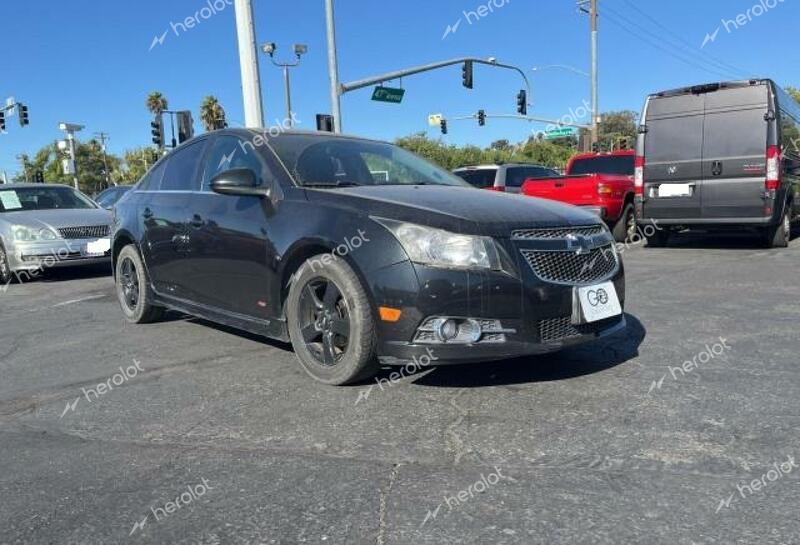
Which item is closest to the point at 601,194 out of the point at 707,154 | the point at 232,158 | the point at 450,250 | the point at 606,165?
the point at 707,154

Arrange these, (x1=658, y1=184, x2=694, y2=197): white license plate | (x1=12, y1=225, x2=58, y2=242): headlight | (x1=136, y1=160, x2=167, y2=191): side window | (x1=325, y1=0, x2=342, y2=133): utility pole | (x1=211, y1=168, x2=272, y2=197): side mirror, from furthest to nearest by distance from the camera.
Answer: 1. (x1=325, y1=0, x2=342, y2=133): utility pole
2. (x1=658, y1=184, x2=694, y2=197): white license plate
3. (x1=12, y1=225, x2=58, y2=242): headlight
4. (x1=136, y1=160, x2=167, y2=191): side window
5. (x1=211, y1=168, x2=272, y2=197): side mirror

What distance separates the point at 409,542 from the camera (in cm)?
225

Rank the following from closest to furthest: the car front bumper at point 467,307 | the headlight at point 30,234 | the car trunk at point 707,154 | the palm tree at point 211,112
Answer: the car front bumper at point 467,307
the headlight at point 30,234
the car trunk at point 707,154
the palm tree at point 211,112

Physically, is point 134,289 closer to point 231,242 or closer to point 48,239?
point 231,242

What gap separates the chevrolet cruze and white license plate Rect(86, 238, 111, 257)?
16.7 ft

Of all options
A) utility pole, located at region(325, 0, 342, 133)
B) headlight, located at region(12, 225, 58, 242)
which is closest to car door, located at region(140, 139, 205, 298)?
headlight, located at region(12, 225, 58, 242)

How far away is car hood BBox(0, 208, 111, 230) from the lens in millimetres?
9391

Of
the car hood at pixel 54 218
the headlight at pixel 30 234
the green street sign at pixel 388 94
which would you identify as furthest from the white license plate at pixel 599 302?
the green street sign at pixel 388 94

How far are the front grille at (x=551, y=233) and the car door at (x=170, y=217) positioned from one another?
2.57 metres

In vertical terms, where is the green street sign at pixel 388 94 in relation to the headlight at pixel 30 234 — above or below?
above

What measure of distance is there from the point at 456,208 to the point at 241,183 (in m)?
1.39

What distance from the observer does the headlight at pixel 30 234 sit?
30.7 feet

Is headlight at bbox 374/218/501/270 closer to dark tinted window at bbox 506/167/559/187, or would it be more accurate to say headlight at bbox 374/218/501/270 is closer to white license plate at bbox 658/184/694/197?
white license plate at bbox 658/184/694/197

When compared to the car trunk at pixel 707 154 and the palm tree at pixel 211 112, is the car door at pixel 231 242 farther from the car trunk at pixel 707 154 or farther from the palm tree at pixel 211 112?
the palm tree at pixel 211 112
